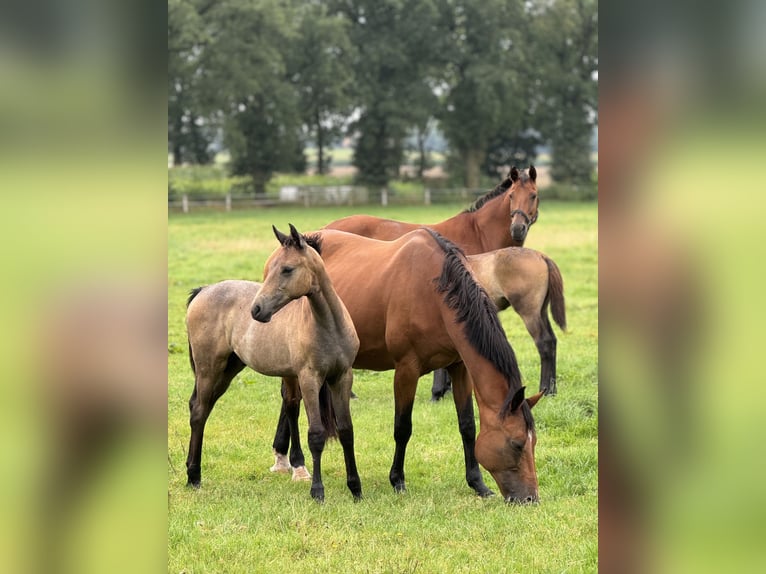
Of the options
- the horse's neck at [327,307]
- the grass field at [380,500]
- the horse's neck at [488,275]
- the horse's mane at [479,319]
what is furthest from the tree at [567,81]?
the horse's neck at [327,307]

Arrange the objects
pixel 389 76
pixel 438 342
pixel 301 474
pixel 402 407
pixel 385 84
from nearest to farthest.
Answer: pixel 438 342, pixel 402 407, pixel 301 474, pixel 385 84, pixel 389 76

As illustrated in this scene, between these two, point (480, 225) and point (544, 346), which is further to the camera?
point (480, 225)

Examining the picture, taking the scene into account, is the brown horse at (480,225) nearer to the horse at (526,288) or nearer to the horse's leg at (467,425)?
the horse at (526,288)

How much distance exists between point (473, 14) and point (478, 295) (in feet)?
148

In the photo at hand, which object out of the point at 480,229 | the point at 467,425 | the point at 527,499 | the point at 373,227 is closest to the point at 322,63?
the point at 373,227

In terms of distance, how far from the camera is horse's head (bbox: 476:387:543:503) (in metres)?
5.32

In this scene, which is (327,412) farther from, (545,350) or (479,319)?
(545,350)

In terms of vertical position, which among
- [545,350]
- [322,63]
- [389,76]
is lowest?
[545,350]

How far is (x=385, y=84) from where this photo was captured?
4691 centimetres

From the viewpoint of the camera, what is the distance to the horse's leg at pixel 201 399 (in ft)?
20.1

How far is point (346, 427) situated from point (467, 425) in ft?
2.91

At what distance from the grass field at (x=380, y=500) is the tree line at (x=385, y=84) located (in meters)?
33.7
